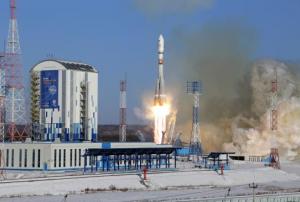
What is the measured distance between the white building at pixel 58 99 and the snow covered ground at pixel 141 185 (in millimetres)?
16765

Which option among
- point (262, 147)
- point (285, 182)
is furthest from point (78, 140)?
point (262, 147)

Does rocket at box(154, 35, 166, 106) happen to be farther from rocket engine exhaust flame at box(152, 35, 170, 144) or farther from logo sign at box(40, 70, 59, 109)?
logo sign at box(40, 70, 59, 109)

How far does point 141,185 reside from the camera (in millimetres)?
84188

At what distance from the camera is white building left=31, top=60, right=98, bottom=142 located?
106000mm

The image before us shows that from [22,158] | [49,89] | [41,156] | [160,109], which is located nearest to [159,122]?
[160,109]

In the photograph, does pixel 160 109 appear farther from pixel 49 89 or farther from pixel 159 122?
pixel 49 89

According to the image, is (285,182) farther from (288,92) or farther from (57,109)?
(288,92)

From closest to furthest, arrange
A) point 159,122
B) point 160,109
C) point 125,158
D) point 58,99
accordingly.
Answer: point 125,158 < point 58,99 < point 159,122 < point 160,109

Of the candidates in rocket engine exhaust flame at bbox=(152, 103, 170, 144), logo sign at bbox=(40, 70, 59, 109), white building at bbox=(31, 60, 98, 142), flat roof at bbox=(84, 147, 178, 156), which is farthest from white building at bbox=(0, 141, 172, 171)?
rocket engine exhaust flame at bbox=(152, 103, 170, 144)

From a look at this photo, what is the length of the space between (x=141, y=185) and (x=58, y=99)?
26761 mm

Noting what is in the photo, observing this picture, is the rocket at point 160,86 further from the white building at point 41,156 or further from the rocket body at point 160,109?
the white building at point 41,156

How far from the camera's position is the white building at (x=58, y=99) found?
10600 cm

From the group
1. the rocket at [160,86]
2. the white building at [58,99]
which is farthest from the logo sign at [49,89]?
the rocket at [160,86]

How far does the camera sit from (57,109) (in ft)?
350
